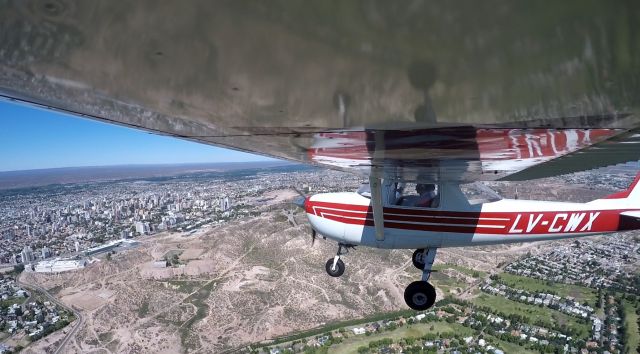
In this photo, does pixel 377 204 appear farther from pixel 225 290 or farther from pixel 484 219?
pixel 225 290

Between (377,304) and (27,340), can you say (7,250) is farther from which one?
(377,304)

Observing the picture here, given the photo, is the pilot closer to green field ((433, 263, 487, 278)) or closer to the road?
the road

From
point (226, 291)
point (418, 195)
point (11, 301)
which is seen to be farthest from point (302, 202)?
point (11, 301)

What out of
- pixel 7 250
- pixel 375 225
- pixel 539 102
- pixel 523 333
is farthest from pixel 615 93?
pixel 7 250

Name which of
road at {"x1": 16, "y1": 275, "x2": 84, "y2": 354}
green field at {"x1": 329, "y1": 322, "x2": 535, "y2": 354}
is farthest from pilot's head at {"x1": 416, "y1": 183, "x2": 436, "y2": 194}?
road at {"x1": 16, "y1": 275, "x2": 84, "y2": 354}

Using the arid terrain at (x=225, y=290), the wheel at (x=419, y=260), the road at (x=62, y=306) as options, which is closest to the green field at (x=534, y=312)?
the arid terrain at (x=225, y=290)

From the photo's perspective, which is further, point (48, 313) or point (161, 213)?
point (161, 213)

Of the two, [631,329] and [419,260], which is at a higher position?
[419,260]
